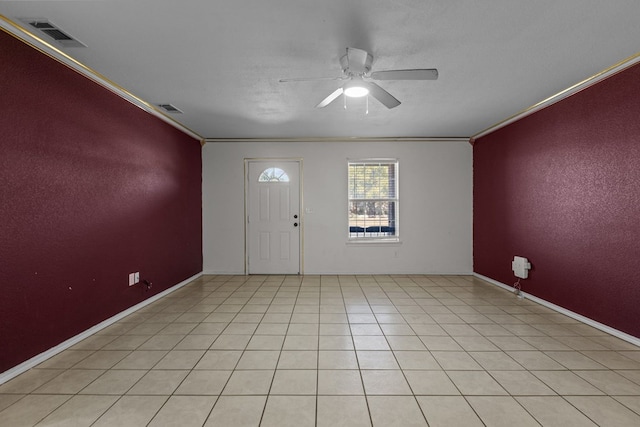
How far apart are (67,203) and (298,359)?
240 centimetres

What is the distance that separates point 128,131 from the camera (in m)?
3.49

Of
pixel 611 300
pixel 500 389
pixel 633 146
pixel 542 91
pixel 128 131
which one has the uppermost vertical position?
pixel 542 91

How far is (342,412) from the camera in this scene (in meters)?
1.79

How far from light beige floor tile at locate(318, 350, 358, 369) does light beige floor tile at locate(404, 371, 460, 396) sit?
421 mm

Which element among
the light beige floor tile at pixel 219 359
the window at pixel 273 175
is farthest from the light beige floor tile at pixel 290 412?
the window at pixel 273 175

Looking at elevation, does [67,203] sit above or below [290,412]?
above

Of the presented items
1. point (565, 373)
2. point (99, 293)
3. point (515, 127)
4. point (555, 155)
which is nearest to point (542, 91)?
point (555, 155)

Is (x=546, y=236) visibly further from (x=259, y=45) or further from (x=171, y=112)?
(x=171, y=112)

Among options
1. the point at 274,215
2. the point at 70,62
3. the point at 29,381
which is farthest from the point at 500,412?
the point at 274,215

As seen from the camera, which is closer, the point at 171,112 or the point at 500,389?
the point at 500,389

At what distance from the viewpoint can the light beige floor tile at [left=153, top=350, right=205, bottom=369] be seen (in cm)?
233

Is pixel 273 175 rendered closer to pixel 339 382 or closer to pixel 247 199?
pixel 247 199

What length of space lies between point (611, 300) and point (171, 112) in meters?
5.42

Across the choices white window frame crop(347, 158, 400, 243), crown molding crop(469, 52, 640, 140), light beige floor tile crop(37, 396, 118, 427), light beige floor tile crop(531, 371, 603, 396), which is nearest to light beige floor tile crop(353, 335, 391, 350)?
light beige floor tile crop(531, 371, 603, 396)
